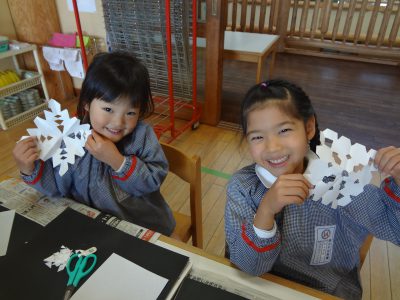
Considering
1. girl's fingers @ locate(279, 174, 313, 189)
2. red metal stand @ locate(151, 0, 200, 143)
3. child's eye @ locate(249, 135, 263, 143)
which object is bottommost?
red metal stand @ locate(151, 0, 200, 143)

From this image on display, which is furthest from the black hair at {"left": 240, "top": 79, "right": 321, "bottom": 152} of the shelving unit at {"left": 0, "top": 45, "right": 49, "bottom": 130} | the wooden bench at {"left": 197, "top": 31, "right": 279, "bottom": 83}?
the shelving unit at {"left": 0, "top": 45, "right": 49, "bottom": 130}

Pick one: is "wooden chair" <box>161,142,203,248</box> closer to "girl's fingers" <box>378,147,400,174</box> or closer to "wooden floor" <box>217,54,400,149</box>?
"girl's fingers" <box>378,147,400,174</box>

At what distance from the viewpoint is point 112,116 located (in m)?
0.96

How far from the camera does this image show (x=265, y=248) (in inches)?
26.7

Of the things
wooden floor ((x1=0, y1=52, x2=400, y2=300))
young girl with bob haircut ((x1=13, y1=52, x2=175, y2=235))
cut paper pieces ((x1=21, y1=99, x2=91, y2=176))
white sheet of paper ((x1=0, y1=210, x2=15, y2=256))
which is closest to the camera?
white sheet of paper ((x1=0, y1=210, x2=15, y2=256))

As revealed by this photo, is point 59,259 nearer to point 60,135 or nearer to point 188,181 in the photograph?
point 60,135

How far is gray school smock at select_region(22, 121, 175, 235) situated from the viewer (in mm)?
978

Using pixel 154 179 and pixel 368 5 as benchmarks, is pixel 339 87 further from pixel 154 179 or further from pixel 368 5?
pixel 154 179

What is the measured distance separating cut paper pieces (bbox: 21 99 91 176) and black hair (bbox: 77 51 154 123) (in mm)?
154

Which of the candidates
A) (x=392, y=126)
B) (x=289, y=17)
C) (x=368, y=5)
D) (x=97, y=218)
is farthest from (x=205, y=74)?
(x=368, y=5)

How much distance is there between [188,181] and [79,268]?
46 cm

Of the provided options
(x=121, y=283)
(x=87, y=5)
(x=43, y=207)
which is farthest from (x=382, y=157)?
(x=87, y=5)

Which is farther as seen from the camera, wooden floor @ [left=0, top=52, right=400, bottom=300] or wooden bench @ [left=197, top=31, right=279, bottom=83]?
wooden bench @ [left=197, top=31, right=279, bottom=83]

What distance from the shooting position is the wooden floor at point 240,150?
1536 millimetres
